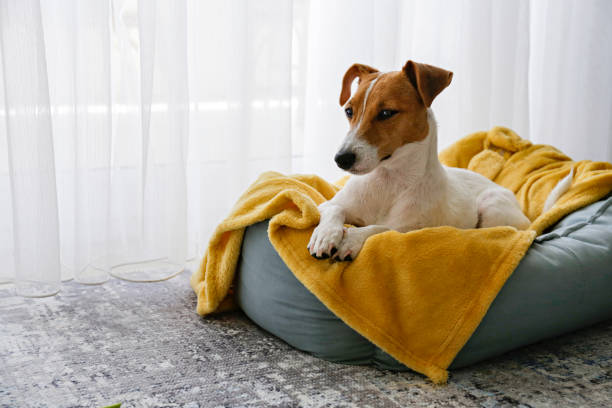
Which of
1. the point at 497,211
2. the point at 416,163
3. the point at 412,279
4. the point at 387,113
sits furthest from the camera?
the point at 497,211

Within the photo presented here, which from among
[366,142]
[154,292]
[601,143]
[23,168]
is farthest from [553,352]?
[601,143]

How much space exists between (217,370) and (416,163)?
86cm

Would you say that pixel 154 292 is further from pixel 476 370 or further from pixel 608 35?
pixel 608 35

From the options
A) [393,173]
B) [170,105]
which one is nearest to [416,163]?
[393,173]

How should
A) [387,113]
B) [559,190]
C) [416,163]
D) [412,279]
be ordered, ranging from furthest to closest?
[559,190] → [416,163] → [387,113] → [412,279]

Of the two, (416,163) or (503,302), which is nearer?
(503,302)

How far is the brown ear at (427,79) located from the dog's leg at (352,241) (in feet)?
1.37

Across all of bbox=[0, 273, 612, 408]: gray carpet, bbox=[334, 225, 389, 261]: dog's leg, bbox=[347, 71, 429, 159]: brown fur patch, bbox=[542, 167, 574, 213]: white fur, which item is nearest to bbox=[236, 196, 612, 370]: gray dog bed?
bbox=[0, 273, 612, 408]: gray carpet

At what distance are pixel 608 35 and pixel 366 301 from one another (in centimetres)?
303

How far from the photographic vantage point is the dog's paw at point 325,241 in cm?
170

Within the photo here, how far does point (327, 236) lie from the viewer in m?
1.72

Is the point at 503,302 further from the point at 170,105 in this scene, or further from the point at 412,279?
the point at 170,105

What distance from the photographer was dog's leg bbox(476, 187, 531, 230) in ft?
7.06

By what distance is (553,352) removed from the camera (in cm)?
185
